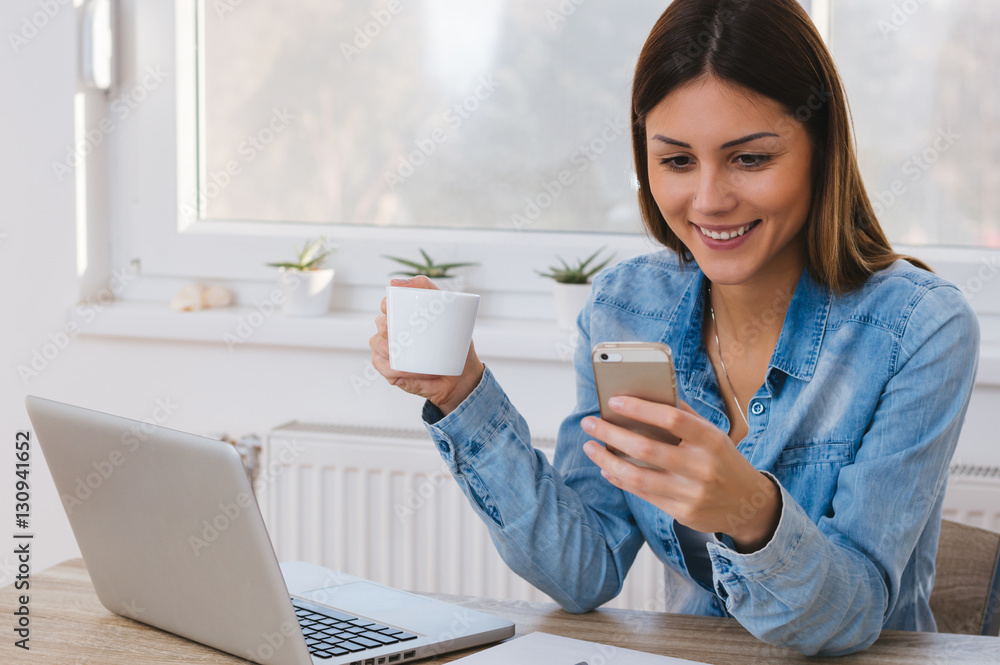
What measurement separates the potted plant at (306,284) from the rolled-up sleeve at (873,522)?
42.3 inches

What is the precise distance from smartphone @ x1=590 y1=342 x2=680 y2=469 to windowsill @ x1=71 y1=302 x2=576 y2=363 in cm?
95

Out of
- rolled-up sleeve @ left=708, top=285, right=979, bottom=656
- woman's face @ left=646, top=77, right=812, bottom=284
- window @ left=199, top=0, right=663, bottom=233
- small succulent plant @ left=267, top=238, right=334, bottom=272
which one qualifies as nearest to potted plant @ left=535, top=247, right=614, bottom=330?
window @ left=199, top=0, right=663, bottom=233

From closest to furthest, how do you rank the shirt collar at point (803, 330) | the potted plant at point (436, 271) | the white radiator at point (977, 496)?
1. the shirt collar at point (803, 330)
2. the white radiator at point (977, 496)
3. the potted plant at point (436, 271)

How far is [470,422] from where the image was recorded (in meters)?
0.95

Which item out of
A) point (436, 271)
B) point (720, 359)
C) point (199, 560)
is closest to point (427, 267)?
point (436, 271)

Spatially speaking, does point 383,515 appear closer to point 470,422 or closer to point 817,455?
point 470,422

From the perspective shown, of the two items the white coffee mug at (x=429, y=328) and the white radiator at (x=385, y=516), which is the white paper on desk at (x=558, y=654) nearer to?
the white coffee mug at (x=429, y=328)

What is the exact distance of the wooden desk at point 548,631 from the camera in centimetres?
79

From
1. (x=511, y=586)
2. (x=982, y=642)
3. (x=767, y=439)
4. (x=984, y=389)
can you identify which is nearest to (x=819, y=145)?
(x=767, y=439)

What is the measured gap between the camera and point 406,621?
86cm

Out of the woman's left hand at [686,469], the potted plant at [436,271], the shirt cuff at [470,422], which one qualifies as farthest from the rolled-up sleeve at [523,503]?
the potted plant at [436,271]

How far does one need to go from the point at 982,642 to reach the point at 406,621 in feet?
1.67

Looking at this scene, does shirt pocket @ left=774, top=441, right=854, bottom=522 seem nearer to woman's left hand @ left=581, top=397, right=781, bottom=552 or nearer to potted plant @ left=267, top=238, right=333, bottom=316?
woman's left hand @ left=581, top=397, right=781, bottom=552

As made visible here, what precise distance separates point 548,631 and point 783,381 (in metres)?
0.38
